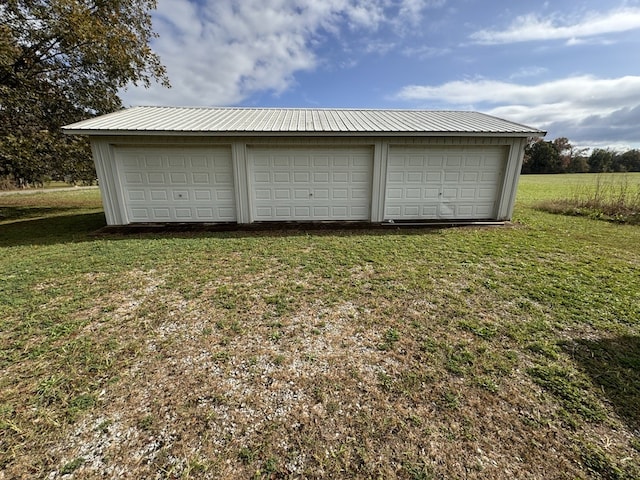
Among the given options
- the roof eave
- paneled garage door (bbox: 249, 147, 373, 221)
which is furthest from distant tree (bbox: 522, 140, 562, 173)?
paneled garage door (bbox: 249, 147, 373, 221)

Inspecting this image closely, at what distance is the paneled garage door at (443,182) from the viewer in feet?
25.7

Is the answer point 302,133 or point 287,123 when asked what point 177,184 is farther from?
point 302,133

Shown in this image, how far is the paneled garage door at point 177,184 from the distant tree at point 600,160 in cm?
6369

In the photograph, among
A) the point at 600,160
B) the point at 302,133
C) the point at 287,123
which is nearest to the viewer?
the point at 302,133

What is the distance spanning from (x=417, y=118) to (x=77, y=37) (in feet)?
36.8

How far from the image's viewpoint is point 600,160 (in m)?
48.2

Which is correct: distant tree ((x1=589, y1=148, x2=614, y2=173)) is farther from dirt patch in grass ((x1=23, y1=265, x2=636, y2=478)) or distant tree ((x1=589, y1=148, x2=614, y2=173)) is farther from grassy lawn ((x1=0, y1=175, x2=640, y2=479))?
dirt patch in grass ((x1=23, y1=265, x2=636, y2=478))

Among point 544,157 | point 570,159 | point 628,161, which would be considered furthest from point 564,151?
point 628,161

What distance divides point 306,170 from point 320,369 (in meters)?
6.18

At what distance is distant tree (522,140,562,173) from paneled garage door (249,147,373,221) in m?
53.3

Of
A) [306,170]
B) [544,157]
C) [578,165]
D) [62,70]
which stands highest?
[62,70]

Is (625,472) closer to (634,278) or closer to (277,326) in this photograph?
(277,326)

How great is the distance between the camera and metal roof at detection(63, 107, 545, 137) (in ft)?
23.1

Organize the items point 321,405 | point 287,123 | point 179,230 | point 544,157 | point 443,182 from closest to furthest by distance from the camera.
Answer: point 321,405 < point 179,230 < point 287,123 < point 443,182 < point 544,157
